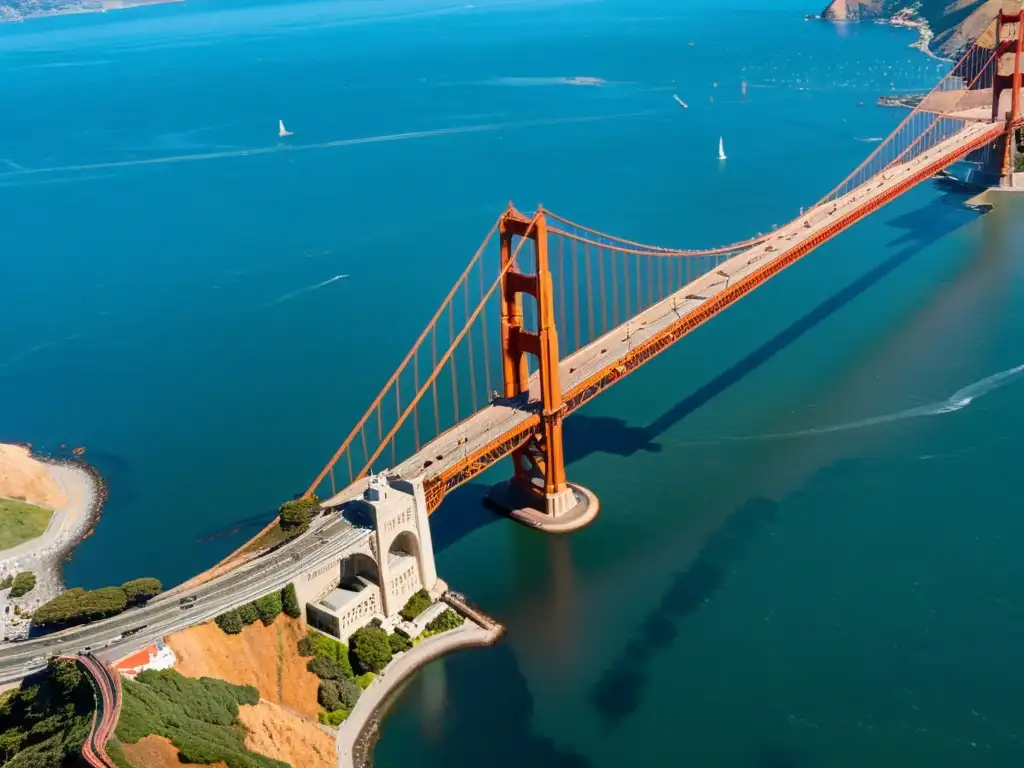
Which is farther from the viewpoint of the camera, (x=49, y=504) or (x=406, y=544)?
(x=49, y=504)

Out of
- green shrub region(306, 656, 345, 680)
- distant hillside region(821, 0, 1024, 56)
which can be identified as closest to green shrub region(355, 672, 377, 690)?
green shrub region(306, 656, 345, 680)

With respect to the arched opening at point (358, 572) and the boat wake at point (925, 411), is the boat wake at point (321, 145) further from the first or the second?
the arched opening at point (358, 572)

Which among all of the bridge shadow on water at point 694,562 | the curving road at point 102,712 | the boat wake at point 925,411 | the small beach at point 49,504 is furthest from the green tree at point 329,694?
the boat wake at point 925,411

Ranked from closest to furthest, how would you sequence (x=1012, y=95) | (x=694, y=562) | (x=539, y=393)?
(x=694, y=562) < (x=539, y=393) < (x=1012, y=95)

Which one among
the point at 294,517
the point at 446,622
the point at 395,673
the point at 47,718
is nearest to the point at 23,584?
the point at 294,517

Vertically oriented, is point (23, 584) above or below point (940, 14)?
below

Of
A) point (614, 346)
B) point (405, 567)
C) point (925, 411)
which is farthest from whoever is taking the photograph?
point (925, 411)

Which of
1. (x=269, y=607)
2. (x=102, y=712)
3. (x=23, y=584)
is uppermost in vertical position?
(x=102, y=712)

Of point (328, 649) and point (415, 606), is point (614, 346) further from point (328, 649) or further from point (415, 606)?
point (328, 649)

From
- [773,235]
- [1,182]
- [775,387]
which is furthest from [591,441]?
[1,182]
